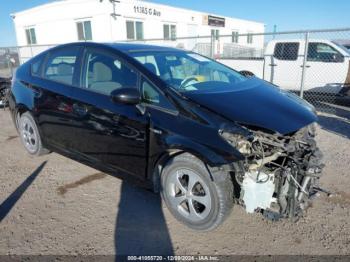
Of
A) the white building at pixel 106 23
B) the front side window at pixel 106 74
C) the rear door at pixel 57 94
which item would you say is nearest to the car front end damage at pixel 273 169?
the front side window at pixel 106 74

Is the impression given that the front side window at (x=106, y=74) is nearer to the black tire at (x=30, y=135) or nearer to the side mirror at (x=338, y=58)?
the black tire at (x=30, y=135)

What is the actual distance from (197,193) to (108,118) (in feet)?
3.99

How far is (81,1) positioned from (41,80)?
517 inches

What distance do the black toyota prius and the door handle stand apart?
0.04 feet

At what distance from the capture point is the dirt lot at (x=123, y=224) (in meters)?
2.68

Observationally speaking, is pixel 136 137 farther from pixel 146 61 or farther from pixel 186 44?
pixel 186 44

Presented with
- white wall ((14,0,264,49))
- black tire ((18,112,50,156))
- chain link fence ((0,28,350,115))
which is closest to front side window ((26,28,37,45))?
white wall ((14,0,264,49))

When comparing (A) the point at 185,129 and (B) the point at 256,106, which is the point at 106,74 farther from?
(B) the point at 256,106

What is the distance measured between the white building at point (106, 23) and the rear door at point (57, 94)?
9169 mm

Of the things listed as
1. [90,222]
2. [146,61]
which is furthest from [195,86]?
[90,222]

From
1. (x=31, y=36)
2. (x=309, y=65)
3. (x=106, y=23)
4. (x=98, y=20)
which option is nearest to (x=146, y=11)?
(x=106, y=23)

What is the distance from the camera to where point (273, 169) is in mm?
2600

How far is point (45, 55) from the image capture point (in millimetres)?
4254

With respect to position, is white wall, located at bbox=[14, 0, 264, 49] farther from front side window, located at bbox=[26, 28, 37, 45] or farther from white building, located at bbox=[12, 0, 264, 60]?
front side window, located at bbox=[26, 28, 37, 45]
